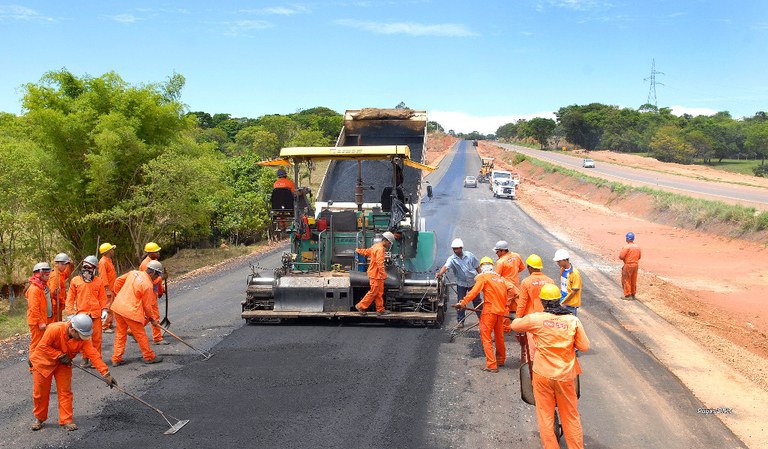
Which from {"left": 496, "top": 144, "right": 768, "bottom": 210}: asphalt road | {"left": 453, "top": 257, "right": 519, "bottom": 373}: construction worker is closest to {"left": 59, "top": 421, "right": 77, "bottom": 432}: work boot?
{"left": 453, "top": 257, "right": 519, "bottom": 373}: construction worker

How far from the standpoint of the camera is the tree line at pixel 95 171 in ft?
54.4

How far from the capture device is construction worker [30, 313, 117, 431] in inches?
234

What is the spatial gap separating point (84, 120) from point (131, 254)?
17.3 feet

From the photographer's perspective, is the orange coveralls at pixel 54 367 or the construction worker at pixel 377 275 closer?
the orange coveralls at pixel 54 367

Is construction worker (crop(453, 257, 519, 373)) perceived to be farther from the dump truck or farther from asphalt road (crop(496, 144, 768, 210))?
asphalt road (crop(496, 144, 768, 210))

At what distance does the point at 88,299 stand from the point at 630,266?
10.1 m

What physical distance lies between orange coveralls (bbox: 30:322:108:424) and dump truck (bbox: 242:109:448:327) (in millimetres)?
3948

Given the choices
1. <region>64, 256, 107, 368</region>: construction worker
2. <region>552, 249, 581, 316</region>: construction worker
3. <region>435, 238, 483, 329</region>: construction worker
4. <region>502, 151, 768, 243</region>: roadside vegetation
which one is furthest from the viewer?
<region>502, 151, 768, 243</region>: roadside vegetation

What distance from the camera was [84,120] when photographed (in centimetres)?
1775

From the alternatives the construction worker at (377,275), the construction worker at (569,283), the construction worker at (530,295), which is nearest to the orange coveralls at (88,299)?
the construction worker at (377,275)

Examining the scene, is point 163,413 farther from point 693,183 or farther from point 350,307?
point 693,183

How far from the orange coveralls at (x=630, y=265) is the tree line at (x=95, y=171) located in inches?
493

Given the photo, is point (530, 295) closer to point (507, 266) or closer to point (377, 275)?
point (507, 266)

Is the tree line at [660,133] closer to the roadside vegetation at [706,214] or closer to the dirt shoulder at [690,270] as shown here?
the roadside vegetation at [706,214]
